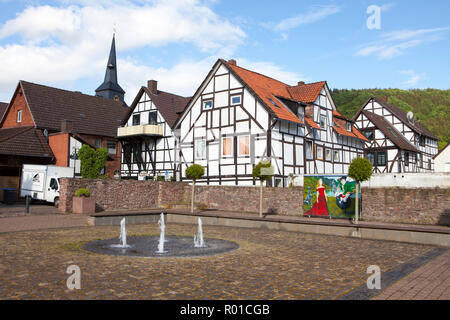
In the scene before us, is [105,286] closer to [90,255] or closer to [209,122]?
[90,255]

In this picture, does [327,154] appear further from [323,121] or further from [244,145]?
[244,145]

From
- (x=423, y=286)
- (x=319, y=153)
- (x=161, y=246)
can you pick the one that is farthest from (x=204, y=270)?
(x=319, y=153)

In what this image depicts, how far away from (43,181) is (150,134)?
39.0 ft

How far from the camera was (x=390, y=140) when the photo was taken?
143ft

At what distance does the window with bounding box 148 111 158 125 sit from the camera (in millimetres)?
38594

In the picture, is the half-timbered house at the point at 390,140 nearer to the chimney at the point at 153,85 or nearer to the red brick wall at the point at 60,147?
the chimney at the point at 153,85

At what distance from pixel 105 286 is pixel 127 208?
2127 cm

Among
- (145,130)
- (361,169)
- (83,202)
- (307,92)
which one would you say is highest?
(307,92)

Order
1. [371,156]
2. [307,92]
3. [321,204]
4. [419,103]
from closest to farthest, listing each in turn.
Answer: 1. [321,204]
2. [307,92]
3. [371,156]
4. [419,103]

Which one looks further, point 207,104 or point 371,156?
point 371,156

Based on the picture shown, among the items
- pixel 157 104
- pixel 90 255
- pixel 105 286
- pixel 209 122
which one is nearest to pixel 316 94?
pixel 209 122

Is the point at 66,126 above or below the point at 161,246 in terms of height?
above

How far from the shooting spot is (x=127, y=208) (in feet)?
90.7

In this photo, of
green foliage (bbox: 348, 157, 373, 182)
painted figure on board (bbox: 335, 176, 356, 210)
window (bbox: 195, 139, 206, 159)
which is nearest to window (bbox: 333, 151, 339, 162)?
window (bbox: 195, 139, 206, 159)
